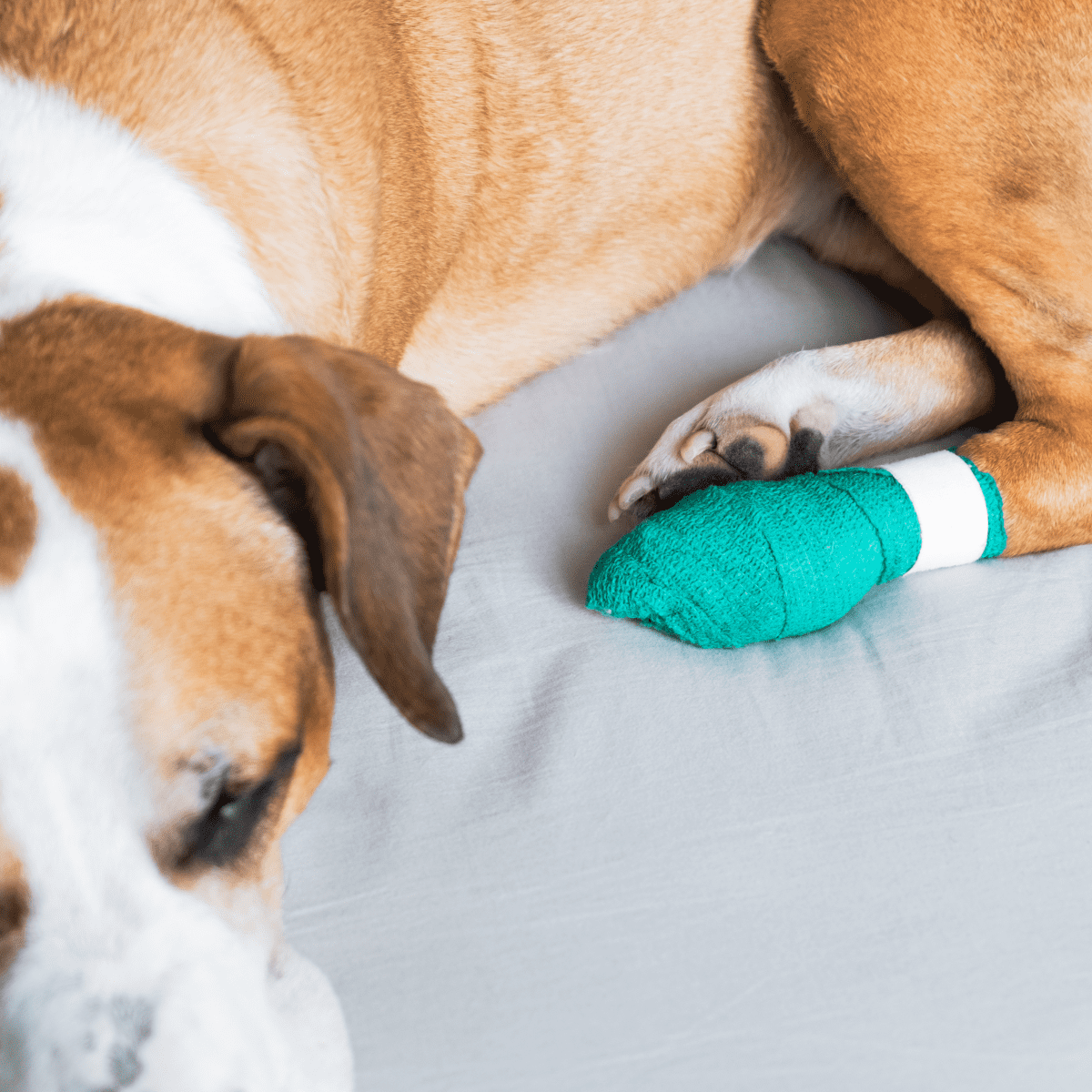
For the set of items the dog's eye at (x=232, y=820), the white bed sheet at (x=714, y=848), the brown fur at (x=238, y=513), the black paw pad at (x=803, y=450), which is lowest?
the white bed sheet at (x=714, y=848)

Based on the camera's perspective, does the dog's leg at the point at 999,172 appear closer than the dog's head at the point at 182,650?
No

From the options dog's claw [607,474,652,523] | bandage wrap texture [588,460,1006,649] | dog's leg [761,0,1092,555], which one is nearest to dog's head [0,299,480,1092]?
bandage wrap texture [588,460,1006,649]

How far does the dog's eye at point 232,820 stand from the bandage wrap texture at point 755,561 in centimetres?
48

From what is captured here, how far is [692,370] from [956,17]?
586 millimetres

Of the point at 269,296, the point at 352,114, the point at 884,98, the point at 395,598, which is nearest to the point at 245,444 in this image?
the point at 395,598

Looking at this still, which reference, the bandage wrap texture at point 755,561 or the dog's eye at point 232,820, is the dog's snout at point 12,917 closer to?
the dog's eye at point 232,820

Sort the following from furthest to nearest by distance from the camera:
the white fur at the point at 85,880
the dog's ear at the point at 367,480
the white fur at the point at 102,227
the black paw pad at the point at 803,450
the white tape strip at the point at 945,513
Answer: the black paw pad at the point at 803,450
the white tape strip at the point at 945,513
the white fur at the point at 102,227
the dog's ear at the point at 367,480
the white fur at the point at 85,880

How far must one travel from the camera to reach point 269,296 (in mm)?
1242

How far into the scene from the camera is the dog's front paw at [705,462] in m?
1.48

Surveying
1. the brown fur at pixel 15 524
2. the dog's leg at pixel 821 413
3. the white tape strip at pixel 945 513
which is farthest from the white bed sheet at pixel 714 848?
the brown fur at pixel 15 524

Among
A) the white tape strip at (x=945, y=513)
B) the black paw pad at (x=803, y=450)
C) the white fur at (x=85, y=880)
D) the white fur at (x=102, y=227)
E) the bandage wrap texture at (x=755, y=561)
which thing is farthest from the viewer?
the black paw pad at (x=803, y=450)

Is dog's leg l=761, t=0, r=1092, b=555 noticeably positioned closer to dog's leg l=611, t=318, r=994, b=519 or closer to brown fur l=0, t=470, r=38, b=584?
dog's leg l=611, t=318, r=994, b=519

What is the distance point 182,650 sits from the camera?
884 mm

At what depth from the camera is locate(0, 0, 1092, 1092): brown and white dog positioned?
0.85 meters
